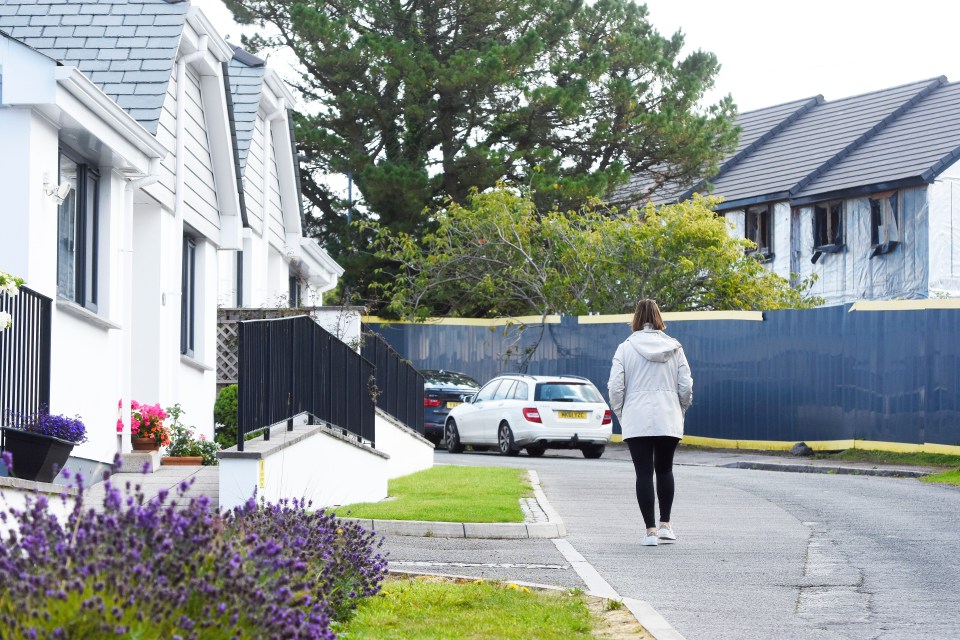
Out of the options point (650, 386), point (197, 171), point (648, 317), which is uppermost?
point (197, 171)

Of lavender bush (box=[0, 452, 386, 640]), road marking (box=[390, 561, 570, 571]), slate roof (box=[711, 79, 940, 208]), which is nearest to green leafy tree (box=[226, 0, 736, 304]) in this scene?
slate roof (box=[711, 79, 940, 208])

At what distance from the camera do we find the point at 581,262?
1224 inches

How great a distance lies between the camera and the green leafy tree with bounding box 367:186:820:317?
30.3 metres

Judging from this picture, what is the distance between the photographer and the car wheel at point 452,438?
86.5 feet

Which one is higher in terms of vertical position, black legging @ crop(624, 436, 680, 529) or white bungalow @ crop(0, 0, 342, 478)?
white bungalow @ crop(0, 0, 342, 478)

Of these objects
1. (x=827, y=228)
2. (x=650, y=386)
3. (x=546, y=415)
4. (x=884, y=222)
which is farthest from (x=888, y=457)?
(x=827, y=228)

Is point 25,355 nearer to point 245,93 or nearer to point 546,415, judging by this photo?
point 245,93

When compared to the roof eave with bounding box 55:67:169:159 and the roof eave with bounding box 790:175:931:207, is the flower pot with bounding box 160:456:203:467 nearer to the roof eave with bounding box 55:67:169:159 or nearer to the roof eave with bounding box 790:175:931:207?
the roof eave with bounding box 55:67:169:159

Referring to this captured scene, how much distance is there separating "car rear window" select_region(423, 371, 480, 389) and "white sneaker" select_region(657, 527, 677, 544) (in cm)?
1672

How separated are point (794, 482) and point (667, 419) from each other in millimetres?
7296

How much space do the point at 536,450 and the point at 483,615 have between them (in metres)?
17.9

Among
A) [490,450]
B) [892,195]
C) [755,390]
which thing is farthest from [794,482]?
[892,195]

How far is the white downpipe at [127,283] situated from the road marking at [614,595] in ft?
16.9

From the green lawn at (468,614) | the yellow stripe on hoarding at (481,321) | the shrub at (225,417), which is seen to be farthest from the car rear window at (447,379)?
the green lawn at (468,614)
